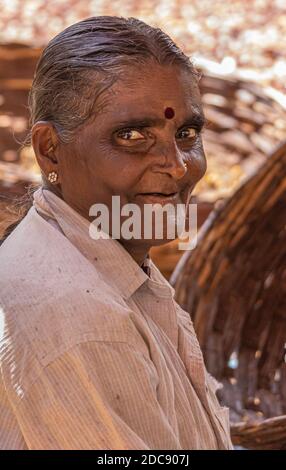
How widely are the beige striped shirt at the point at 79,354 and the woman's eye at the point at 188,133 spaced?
127 millimetres

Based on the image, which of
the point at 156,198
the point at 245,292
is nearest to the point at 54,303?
the point at 156,198

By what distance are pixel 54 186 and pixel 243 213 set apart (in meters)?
0.92

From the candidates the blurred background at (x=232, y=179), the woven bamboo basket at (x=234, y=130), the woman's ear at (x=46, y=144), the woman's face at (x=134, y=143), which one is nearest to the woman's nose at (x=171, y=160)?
the woman's face at (x=134, y=143)

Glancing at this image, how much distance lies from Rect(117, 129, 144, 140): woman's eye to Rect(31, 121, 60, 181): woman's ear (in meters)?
0.08

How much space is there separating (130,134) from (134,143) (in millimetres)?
10

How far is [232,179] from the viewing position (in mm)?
2871

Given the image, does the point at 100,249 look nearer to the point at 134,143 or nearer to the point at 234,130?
the point at 134,143

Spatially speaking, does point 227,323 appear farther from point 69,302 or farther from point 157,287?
point 69,302

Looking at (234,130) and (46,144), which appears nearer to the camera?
(46,144)

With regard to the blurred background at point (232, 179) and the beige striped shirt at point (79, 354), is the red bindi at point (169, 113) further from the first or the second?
the blurred background at point (232, 179)

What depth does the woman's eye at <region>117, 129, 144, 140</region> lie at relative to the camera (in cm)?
98

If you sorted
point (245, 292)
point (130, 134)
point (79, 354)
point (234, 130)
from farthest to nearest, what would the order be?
point (234, 130) < point (245, 292) < point (130, 134) < point (79, 354)

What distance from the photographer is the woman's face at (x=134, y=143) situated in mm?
→ 978

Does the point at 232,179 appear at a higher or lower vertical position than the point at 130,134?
lower
